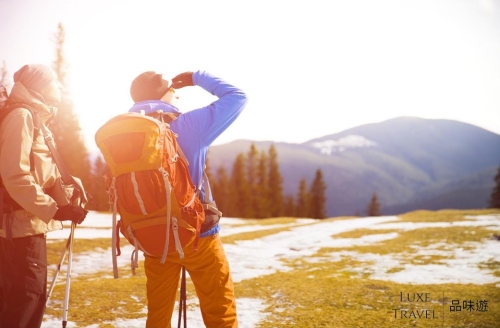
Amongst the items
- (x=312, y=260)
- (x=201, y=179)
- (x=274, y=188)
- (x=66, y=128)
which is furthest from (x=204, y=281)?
(x=274, y=188)

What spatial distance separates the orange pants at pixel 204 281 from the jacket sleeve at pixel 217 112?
0.99 meters

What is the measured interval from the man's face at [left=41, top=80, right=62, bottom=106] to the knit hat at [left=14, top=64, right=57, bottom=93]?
42 mm

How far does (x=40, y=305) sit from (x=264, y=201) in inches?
2567

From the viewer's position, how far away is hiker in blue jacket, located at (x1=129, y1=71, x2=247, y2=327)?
322 cm

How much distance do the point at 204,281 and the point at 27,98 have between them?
2460mm

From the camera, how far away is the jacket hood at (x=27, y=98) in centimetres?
351

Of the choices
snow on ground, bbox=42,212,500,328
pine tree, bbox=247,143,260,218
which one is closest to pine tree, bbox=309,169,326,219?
pine tree, bbox=247,143,260,218

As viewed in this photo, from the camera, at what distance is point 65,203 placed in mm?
3809

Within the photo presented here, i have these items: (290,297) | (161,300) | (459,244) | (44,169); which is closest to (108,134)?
(44,169)

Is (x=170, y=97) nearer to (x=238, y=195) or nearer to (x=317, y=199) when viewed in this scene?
(x=238, y=195)

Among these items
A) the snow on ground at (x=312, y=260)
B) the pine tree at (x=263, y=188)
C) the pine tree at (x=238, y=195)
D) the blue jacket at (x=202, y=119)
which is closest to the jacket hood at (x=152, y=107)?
the blue jacket at (x=202, y=119)

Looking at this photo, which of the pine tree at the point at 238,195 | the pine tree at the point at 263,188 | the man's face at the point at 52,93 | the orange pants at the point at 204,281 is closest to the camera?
the orange pants at the point at 204,281

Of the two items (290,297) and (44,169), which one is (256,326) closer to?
(290,297)

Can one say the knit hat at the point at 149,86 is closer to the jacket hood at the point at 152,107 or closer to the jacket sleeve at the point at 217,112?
the jacket hood at the point at 152,107
